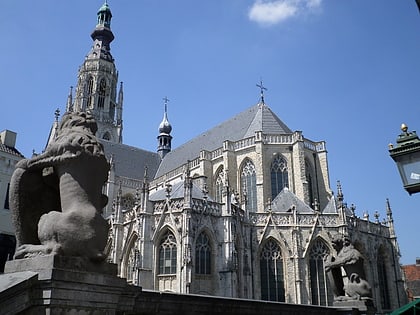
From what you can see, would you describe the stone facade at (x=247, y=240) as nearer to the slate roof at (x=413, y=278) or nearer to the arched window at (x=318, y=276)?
the arched window at (x=318, y=276)

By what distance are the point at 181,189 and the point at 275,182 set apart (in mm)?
9244

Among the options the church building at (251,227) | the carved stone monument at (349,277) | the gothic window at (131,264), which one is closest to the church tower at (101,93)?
the church building at (251,227)

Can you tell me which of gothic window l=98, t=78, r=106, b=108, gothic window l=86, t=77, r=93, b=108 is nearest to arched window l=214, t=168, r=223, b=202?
gothic window l=86, t=77, r=93, b=108

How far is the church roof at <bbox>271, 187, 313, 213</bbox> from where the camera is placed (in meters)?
24.7

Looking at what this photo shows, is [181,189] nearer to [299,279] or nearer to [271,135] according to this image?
[299,279]

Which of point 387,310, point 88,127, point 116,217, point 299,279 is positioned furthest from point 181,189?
point 88,127

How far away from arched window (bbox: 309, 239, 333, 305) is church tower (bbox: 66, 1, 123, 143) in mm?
34538

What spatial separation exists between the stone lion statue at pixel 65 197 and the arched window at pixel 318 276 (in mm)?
20399

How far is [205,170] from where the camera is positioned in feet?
101

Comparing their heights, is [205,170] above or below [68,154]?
above

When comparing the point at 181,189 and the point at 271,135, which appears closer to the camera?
the point at 181,189

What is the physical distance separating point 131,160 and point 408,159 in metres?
40.1

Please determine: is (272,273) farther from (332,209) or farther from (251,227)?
(332,209)

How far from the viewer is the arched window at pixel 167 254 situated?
1947 cm
